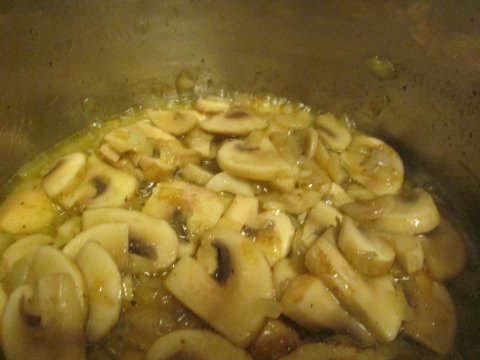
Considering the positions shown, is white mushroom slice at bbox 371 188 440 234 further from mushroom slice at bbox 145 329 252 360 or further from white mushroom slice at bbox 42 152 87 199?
white mushroom slice at bbox 42 152 87 199

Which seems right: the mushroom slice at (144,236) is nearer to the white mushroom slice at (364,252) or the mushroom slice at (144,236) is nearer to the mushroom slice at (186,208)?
the mushroom slice at (186,208)

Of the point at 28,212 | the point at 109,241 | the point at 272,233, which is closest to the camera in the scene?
the point at 109,241

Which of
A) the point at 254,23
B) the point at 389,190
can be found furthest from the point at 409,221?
the point at 254,23

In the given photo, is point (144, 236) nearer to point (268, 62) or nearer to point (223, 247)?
point (223, 247)

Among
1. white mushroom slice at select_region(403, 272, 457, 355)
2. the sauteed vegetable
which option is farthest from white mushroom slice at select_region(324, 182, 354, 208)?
white mushroom slice at select_region(403, 272, 457, 355)

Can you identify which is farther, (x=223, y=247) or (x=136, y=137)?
(x=136, y=137)

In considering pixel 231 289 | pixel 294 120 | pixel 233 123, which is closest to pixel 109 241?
pixel 231 289
